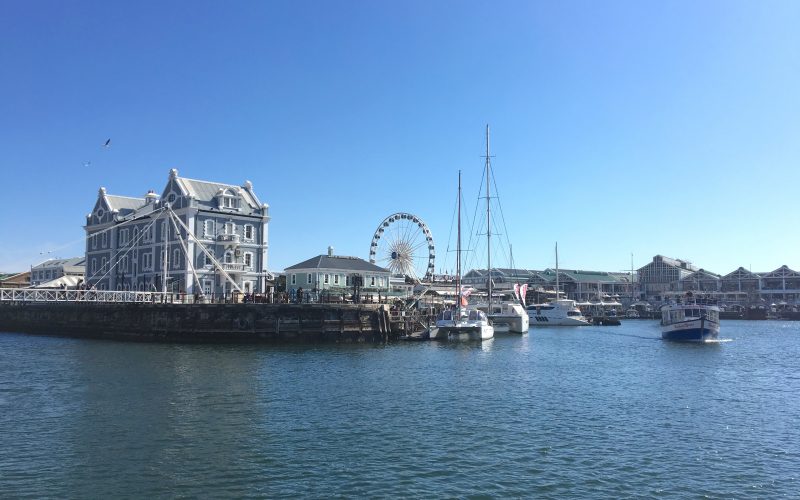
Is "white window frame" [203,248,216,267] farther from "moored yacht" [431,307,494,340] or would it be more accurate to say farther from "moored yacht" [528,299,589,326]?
"moored yacht" [528,299,589,326]

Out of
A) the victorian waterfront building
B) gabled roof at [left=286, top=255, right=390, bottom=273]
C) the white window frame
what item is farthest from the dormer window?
gabled roof at [left=286, top=255, right=390, bottom=273]

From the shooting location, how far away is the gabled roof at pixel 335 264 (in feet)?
266

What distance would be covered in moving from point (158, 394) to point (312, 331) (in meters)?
30.6

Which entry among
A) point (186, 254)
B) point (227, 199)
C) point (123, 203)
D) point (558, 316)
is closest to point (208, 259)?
point (186, 254)

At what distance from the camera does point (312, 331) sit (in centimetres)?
6009

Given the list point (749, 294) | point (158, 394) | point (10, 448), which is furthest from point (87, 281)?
point (749, 294)

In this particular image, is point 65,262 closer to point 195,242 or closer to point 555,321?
point 195,242

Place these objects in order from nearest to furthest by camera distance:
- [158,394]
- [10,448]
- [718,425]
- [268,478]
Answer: [268,478]
[10,448]
[718,425]
[158,394]

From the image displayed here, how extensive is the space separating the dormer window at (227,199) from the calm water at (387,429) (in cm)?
3736

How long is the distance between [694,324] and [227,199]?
58.2m

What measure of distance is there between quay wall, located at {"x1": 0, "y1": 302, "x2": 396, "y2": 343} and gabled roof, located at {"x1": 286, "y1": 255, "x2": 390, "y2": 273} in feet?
62.8

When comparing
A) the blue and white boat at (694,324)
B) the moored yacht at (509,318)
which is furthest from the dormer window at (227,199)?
the blue and white boat at (694,324)

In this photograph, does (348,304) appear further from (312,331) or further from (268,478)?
(268,478)

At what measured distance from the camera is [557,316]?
11562 cm
